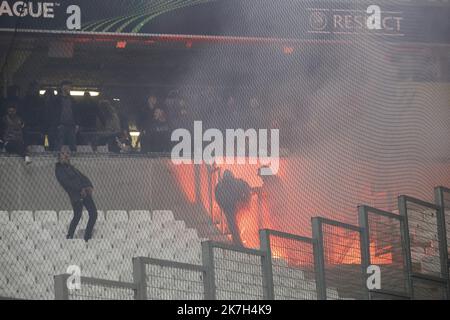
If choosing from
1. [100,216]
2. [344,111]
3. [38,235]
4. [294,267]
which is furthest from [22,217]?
[344,111]

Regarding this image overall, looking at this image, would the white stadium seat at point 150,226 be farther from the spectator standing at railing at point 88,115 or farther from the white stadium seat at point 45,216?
the spectator standing at railing at point 88,115

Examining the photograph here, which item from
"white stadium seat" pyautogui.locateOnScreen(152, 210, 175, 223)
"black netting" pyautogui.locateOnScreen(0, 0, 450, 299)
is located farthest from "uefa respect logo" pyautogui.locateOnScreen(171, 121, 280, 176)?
"white stadium seat" pyautogui.locateOnScreen(152, 210, 175, 223)

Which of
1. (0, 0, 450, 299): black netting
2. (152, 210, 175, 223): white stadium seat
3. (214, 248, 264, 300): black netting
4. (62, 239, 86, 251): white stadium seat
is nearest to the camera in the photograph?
(214, 248, 264, 300): black netting

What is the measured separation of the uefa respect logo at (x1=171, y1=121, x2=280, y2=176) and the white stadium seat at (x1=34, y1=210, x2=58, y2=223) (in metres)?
1.88

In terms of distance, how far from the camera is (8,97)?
11234 millimetres

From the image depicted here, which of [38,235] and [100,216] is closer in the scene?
[38,235]

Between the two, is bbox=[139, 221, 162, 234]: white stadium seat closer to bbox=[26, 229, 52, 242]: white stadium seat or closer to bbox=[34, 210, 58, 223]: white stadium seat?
bbox=[34, 210, 58, 223]: white stadium seat

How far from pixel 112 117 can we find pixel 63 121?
0.97 m

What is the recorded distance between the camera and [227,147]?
11711 mm

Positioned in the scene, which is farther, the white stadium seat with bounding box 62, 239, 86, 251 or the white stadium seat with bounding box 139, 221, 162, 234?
the white stadium seat with bounding box 139, 221, 162, 234

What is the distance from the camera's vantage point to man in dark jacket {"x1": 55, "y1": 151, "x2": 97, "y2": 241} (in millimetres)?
9602

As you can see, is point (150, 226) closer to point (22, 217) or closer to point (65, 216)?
point (65, 216)

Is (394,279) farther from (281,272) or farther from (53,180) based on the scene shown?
(53,180)
